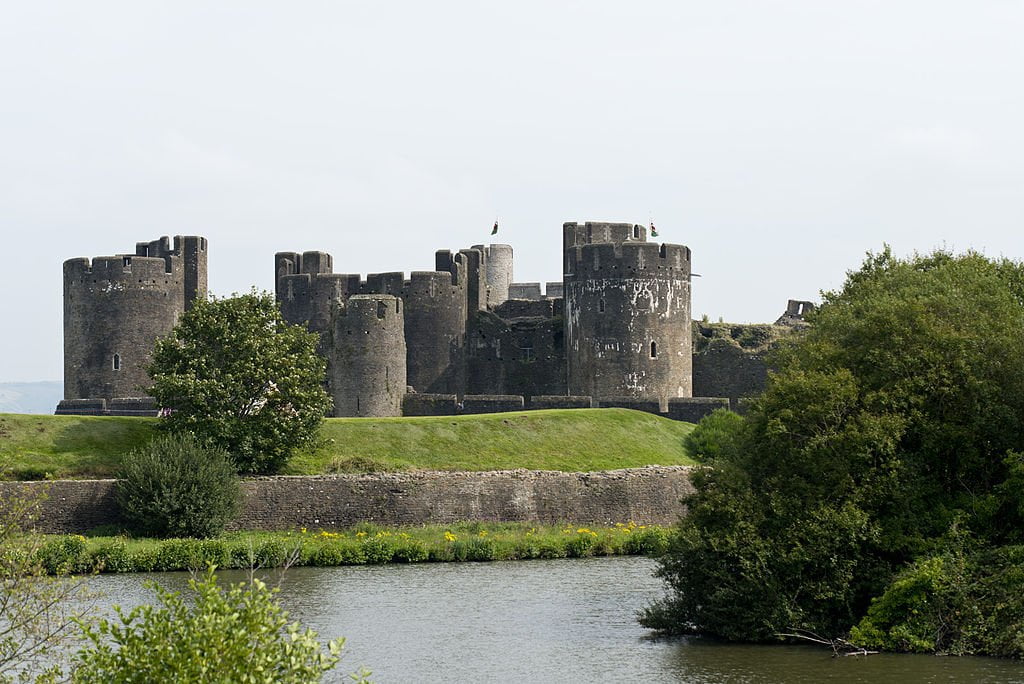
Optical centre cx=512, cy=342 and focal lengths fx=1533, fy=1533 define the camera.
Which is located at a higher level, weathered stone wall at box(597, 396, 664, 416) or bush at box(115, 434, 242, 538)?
weathered stone wall at box(597, 396, 664, 416)

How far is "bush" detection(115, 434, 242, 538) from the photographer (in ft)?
114

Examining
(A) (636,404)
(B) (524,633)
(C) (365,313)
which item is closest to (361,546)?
(B) (524,633)

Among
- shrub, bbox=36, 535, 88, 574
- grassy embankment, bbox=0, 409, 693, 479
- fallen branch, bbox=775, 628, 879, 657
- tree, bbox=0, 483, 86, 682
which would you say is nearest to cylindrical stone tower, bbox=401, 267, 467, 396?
grassy embankment, bbox=0, 409, 693, 479

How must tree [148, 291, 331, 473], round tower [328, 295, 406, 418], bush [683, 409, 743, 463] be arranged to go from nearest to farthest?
tree [148, 291, 331, 473] → bush [683, 409, 743, 463] → round tower [328, 295, 406, 418]

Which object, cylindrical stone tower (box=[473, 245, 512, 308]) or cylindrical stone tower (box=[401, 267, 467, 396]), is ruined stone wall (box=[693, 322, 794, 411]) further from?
cylindrical stone tower (box=[473, 245, 512, 308])

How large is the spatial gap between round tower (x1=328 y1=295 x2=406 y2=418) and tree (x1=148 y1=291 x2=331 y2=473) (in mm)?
7766

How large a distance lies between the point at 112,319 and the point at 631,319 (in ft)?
59.4

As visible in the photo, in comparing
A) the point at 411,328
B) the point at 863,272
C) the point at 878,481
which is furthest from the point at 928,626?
the point at 411,328

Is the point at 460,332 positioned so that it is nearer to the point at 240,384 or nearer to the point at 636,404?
the point at 636,404

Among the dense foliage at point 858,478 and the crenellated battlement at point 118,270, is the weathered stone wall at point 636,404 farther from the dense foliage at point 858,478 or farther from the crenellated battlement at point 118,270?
the dense foliage at point 858,478

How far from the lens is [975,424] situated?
77.8 feet

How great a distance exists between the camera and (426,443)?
139 ft

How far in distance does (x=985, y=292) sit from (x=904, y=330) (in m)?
2.59

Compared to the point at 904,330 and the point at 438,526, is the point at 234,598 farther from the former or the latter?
the point at 438,526
